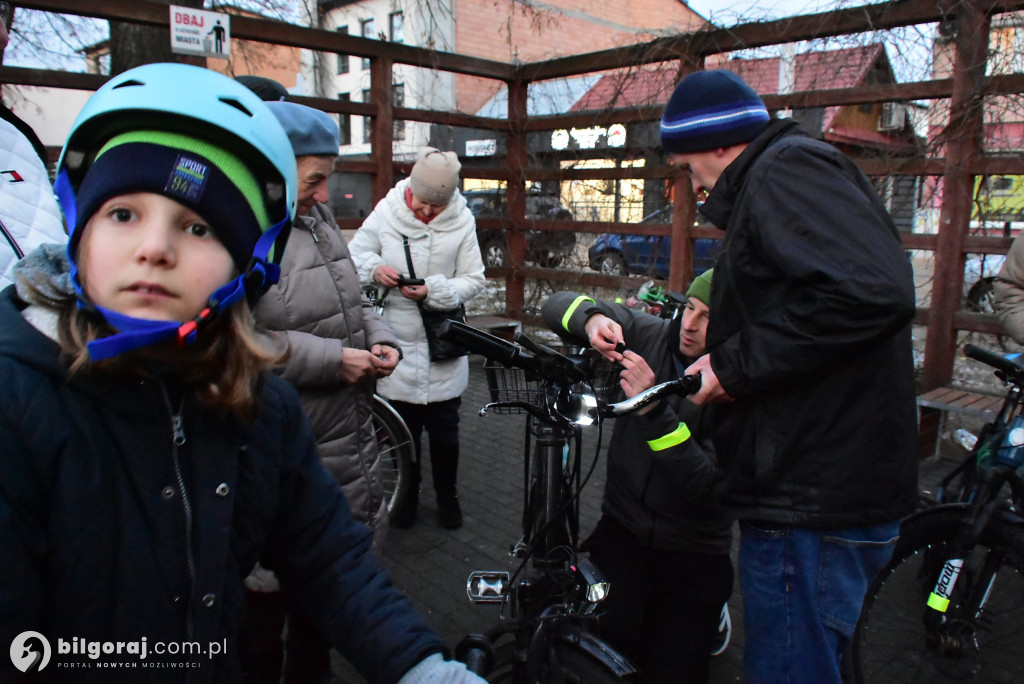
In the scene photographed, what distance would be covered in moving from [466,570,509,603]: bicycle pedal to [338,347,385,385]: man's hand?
0.79 m

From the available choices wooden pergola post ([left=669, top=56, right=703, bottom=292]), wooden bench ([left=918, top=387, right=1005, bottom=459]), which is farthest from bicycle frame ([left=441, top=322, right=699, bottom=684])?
wooden pergola post ([left=669, top=56, right=703, bottom=292])

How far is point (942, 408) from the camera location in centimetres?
505

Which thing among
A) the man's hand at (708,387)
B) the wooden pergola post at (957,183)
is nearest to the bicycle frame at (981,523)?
the man's hand at (708,387)

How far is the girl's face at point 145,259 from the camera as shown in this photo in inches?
42.8

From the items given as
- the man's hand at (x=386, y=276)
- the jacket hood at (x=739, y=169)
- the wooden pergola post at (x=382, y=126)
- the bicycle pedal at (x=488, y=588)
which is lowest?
the bicycle pedal at (x=488, y=588)

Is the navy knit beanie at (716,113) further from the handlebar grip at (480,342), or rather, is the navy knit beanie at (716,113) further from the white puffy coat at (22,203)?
the white puffy coat at (22,203)

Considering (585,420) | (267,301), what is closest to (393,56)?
(267,301)

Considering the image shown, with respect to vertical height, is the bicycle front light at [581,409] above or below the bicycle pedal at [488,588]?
above

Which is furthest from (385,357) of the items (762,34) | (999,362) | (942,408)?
(762,34)

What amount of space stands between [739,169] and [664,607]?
157 centimetres

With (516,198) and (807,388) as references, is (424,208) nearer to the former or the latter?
(807,388)

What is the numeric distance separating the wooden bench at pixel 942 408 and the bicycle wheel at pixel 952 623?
2086 millimetres

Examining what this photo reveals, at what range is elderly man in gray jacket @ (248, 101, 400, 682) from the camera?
2.39m

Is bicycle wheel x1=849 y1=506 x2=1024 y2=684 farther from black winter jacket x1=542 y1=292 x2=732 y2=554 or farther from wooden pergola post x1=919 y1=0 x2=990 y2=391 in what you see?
wooden pergola post x1=919 y1=0 x2=990 y2=391
